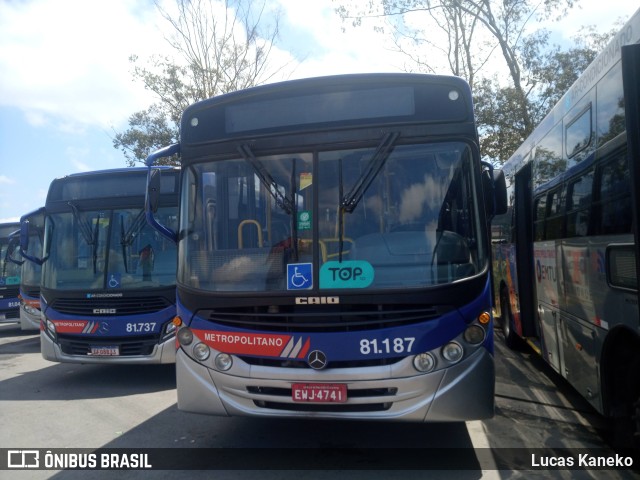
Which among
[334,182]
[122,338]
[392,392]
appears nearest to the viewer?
[392,392]

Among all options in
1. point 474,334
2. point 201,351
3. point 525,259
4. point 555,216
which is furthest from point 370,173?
point 525,259

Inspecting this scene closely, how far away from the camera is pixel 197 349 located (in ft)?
16.0

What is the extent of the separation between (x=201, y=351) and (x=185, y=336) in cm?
23

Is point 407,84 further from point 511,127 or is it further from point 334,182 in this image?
point 511,127

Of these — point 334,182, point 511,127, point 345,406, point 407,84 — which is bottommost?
point 345,406

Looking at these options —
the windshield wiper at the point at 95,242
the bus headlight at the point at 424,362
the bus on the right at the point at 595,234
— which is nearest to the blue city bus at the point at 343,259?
the bus headlight at the point at 424,362

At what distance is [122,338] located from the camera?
25.4 feet

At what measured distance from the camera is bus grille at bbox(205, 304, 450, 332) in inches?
173

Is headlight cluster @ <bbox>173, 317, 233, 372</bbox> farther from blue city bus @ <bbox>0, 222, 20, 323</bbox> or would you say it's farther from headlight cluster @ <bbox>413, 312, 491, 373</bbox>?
blue city bus @ <bbox>0, 222, 20, 323</bbox>

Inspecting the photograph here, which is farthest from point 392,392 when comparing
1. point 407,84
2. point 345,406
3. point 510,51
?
point 510,51

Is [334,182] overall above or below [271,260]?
above

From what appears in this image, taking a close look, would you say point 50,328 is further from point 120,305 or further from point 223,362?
point 223,362

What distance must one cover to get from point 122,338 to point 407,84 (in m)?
5.21

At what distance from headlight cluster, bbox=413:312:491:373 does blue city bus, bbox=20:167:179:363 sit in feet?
14.1
